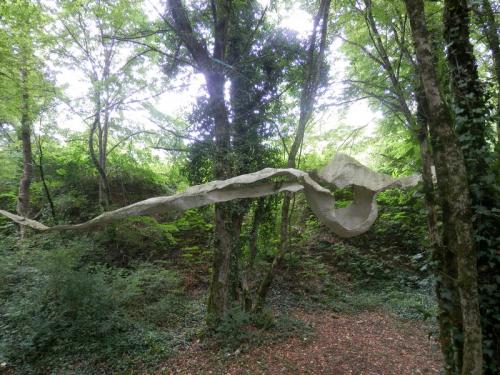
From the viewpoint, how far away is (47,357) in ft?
14.4

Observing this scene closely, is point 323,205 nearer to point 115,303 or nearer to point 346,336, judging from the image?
point 346,336

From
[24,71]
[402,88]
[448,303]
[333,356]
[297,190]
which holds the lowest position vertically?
[333,356]

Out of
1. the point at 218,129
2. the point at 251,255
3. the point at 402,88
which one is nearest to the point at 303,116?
the point at 218,129

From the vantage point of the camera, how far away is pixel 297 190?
278 cm

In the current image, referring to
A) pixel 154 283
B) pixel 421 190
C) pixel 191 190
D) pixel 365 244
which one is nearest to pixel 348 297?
pixel 365 244

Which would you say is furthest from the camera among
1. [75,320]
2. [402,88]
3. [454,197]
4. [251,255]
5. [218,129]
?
[251,255]

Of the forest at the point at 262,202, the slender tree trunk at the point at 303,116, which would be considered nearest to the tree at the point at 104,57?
the forest at the point at 262,202

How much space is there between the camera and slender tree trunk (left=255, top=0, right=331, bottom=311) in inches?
193

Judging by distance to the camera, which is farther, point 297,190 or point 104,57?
point 104,57

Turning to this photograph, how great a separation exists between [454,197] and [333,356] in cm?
319

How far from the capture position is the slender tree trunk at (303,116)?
489 centimetres

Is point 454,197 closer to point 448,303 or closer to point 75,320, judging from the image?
point 448,303

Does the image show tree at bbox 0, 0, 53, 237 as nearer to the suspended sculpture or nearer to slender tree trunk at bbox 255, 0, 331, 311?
slender tree trunk at bbox 255, 0, 331, 311

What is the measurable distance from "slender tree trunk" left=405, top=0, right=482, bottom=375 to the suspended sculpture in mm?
634
